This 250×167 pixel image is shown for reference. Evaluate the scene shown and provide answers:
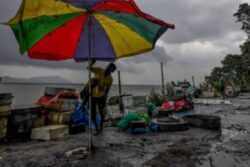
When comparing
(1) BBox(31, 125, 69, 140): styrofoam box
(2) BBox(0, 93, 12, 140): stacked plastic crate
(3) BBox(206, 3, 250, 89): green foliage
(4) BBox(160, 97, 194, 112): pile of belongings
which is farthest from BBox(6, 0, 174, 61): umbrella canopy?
(3) BBox(206, 3, 250, 89): green foliage

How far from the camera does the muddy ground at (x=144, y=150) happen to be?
3803 mm

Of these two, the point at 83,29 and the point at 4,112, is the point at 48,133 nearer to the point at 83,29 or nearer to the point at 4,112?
the point at 4,112

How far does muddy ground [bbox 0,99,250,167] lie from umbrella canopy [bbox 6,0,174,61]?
1.83m

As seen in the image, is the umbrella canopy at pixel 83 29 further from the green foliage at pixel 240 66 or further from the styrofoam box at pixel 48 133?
the green foliage at pixel 240 66

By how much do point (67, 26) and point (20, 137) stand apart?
311 cm

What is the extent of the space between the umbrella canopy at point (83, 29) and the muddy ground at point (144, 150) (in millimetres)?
1834

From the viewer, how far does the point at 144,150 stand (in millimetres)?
4539

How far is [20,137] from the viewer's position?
19.1 feet

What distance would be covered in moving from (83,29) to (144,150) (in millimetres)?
2618

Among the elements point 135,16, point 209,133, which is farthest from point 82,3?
point 209,133

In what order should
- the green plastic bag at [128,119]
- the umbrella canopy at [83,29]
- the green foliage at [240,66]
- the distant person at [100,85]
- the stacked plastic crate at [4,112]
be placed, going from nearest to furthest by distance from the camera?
the umbrella canopy at [83,29] < the stacked plastic crate at [4,112] < the distant person at [100,85] < the green plastic bag at [128,119] < the green foliage at [240,66]

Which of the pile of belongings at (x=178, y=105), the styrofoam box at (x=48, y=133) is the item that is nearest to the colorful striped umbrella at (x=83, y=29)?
the styrofoam box at (x=48, y=133)

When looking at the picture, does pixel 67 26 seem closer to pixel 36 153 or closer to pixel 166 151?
pixel 36 153

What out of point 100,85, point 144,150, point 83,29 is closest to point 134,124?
point 100,85
